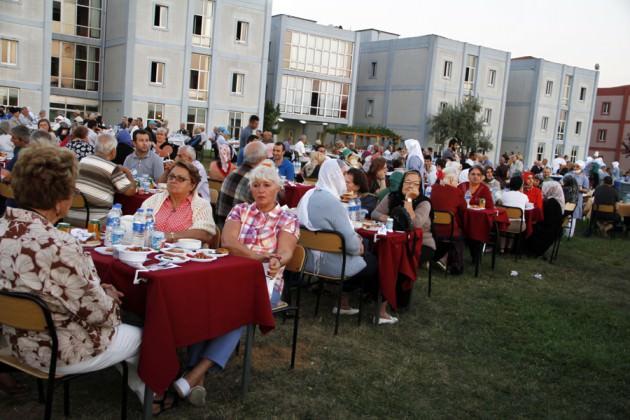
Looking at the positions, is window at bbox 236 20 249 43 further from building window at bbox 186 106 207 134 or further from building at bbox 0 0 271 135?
building window at bbox 186 106 207 134

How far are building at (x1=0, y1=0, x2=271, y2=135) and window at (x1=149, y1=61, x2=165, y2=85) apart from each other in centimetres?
5

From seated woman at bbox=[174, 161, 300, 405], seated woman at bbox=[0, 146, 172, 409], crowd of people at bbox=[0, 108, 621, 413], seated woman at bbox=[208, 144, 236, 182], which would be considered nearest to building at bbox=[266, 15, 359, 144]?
crowd of people at bbox=[0, 108, 621, 413]

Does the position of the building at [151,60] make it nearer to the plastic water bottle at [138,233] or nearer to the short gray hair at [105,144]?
the short gray hair at [105,144]

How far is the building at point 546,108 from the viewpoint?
4669 centimetres

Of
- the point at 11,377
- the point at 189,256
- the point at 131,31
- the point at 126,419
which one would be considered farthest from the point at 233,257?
the point at 131,31

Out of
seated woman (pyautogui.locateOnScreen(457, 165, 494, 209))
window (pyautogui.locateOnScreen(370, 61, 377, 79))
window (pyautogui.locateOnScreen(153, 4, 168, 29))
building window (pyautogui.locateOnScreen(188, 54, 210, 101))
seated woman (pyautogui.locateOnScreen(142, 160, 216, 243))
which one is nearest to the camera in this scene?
seated woman (pyautogui.locateOnScreen(142, 160, 216, 243))

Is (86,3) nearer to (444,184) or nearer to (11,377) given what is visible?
(444,184)

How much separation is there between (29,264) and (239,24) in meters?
31.9

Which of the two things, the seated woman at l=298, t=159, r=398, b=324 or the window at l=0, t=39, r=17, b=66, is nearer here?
the seated woman at l=298, t=159, r=398, b=324

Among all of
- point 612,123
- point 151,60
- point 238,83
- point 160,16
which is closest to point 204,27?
point 160,16

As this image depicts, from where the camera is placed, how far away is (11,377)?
3740mm

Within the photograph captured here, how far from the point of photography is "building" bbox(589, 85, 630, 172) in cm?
5825

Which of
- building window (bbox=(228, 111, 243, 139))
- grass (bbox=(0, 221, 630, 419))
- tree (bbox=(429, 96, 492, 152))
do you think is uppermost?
tree (bbox=(429, 96, 492, 152))

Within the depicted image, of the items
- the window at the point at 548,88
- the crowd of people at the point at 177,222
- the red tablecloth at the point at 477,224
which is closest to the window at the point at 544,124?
the window at the point at 548,88
